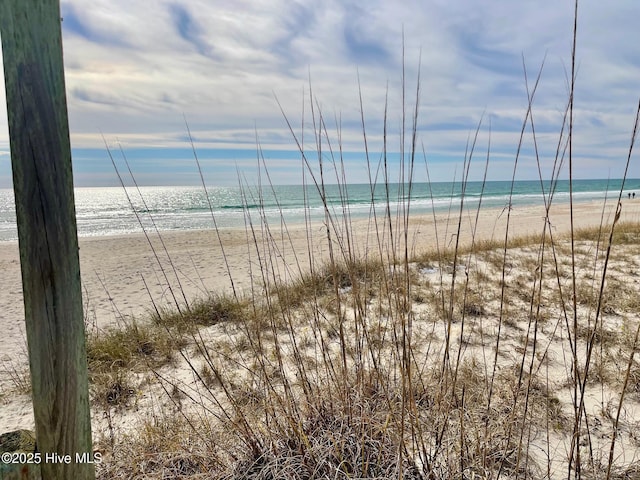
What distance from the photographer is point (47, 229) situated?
1003 mm

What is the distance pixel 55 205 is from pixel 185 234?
15.8 m

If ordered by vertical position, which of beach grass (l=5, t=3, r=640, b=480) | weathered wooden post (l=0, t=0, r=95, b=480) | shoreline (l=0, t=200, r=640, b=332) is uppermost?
weathered wooden post (l=0, t=0, r=95, b=480)

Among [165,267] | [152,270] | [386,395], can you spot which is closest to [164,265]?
[165,267]

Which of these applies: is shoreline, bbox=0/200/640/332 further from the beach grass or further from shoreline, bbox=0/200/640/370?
the beach grass

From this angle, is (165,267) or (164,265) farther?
(164,265)

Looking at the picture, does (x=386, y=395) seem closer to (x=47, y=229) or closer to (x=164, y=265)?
(x=47, y=229)

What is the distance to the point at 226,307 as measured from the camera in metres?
4.68

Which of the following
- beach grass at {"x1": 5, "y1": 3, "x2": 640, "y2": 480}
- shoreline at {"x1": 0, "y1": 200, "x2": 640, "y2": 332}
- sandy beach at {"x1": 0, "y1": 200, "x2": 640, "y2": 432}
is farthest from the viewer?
shoreline at {"x1": 0, "y1": 200, "x2": 640, "y2": 332}

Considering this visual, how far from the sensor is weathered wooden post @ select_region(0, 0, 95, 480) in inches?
36.9

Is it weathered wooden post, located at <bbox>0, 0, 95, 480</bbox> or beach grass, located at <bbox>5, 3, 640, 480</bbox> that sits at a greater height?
weathered wooden post, located at <bbox>0, 0, 95, 480</bbox>

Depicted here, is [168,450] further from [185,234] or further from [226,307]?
[185,234]

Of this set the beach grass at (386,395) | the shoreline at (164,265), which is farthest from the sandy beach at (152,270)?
the beach grass at (386,395)

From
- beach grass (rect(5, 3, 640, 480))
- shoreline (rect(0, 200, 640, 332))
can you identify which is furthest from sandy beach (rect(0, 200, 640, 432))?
beach grass (rect(5, 3, 640, 480))

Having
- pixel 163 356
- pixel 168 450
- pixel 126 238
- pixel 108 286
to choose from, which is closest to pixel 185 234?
pixel 126 238
